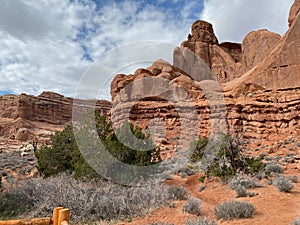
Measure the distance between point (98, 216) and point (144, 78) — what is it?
2487 centimetres

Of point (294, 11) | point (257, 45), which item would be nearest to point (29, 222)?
point (294, 11)

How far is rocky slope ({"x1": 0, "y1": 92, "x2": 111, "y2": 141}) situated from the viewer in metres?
55.2

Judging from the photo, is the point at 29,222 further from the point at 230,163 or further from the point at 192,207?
the point at 230,163

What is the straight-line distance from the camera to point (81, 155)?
27.1 feet

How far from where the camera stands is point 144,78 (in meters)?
29.3

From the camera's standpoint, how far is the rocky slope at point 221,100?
2105 cm

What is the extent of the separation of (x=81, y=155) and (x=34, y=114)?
66.2 metres

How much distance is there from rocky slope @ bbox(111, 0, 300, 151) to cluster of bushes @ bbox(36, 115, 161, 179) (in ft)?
44.8

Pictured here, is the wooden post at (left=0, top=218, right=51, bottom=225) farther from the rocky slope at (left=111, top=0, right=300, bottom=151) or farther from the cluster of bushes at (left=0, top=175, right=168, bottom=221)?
the rocky slope at (left=111, top=0, right=300, bottom=151)

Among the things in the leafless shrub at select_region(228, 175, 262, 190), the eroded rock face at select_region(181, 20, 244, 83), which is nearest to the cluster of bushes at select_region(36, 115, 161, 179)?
the leafless shrub at select_region(228, 175, 262, 190)

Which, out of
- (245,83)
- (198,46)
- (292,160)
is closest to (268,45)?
(198,46)

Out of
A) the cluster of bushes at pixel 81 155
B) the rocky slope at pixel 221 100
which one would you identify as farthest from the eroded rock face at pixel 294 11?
the cluster of bushes at pixel 81 155

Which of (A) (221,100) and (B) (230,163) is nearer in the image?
(B) (230,163)

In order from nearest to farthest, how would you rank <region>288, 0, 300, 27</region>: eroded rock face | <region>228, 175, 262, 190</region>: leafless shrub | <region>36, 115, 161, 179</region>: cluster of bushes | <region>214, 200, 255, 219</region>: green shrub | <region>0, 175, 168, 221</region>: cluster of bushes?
<region>214, 200, 255, 219</region>: green shrub < <region>0, 175, 168, 221</region>: cluster of bushes < <region>228, 175, 262, 190</region>: leafless shrub < <region>36, 115, 161, 179</region>: cluster of bushes < <region>288, 0, 300, 27</region>: eroded rock face
